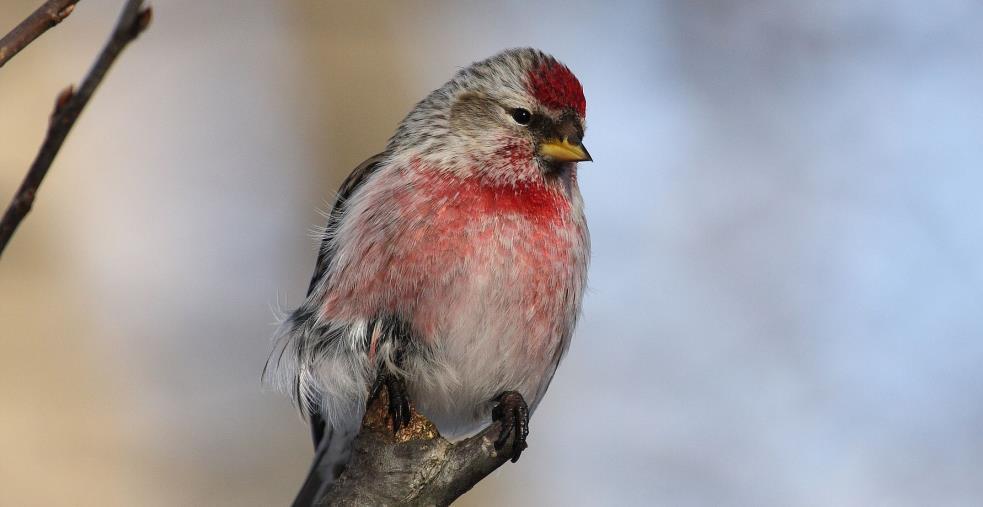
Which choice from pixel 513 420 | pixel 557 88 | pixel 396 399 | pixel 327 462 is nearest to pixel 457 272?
pixel 513 420

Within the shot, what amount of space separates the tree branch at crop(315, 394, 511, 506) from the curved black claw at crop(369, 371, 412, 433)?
3cm

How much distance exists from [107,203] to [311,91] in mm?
1450

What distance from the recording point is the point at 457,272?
3.34 meters

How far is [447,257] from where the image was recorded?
3354 mm

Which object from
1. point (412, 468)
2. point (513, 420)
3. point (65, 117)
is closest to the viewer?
point (65, 117)

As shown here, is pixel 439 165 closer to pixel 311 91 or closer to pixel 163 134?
pixel 311 91

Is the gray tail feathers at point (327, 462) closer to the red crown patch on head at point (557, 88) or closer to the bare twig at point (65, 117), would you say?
the red crown patch on head at point (557, 88)

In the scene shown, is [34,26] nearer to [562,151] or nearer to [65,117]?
[65,117]

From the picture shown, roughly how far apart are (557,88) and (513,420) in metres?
1.39

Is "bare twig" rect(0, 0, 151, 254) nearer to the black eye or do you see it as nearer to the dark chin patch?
the dark chin patch

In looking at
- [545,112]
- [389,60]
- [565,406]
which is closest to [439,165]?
[545,112]

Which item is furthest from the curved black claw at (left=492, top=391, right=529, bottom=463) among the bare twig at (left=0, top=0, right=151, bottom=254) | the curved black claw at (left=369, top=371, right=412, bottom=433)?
the bare twig at (left=0, top=0, right=151, bottom=254)

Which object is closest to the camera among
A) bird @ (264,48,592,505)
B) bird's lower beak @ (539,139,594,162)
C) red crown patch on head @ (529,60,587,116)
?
bird @ (264,48,592,505)

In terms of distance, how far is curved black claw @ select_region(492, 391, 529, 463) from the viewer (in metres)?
2.69
